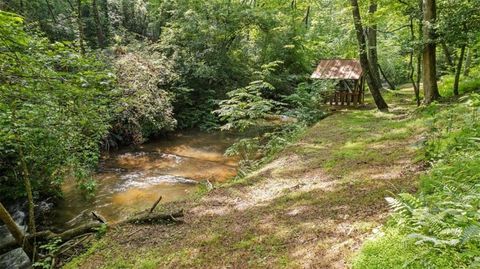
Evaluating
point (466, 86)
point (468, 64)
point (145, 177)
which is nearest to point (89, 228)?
point (145, 177)

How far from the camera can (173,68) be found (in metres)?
18.7

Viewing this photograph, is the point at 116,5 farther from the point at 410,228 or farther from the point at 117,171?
the point at 410,228

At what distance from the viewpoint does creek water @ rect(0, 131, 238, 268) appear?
9.30 m

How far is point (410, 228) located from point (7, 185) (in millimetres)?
9011

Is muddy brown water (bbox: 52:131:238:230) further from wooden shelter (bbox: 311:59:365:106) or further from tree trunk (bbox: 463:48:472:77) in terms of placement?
tree trunk (bbox: 463:48:472:77)

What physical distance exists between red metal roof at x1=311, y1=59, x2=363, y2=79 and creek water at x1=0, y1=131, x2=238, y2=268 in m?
5.54

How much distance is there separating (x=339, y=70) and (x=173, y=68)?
8.40 m

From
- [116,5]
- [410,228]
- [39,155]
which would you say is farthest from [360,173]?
[116,5]

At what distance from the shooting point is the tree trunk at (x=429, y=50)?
11.2 m

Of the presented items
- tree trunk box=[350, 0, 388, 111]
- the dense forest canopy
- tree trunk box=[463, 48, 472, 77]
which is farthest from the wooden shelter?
tree trunk box=[463, 48, 472, 77]

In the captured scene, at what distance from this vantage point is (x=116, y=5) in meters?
21.5

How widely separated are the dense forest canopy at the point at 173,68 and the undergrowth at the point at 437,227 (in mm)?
3593

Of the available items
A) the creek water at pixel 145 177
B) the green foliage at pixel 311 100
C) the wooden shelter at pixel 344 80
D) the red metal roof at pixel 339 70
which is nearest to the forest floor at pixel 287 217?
the creek water at pixel 145 177

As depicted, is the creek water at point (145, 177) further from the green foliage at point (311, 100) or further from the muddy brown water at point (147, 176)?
the green foliage at point (311, 100)
